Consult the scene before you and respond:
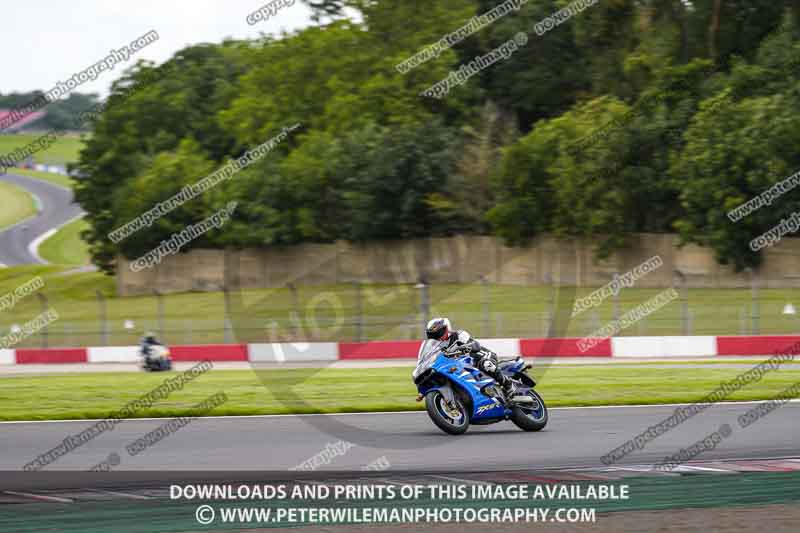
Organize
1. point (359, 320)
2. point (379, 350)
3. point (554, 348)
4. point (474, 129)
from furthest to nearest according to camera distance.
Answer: point (474, 129), point (359, 320), point (379, 350), point (554, 348)

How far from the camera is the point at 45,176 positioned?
126000 mm

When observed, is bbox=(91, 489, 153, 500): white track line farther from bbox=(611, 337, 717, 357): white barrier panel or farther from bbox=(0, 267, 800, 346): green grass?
bbox=(611, 337, 717, 357): white barrier panel

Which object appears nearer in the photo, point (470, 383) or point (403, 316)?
point (470, 383)

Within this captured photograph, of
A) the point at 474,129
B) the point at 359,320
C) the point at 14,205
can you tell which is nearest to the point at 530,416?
the point at 359,320

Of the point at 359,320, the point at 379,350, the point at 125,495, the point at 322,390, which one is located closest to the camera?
the point at 125,495

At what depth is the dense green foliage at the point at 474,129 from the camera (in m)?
41.8

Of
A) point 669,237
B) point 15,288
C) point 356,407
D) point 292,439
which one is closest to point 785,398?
point 356,407

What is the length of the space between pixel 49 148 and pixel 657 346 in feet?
430

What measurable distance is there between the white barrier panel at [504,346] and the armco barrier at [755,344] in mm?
4722

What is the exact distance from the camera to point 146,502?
9688 mm

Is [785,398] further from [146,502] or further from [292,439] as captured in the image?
[146,502]

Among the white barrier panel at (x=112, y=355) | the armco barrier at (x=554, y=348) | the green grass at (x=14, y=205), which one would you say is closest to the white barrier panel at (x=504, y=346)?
the armco barrier at (x=554, y=348)

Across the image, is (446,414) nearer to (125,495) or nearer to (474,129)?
(125,495)
